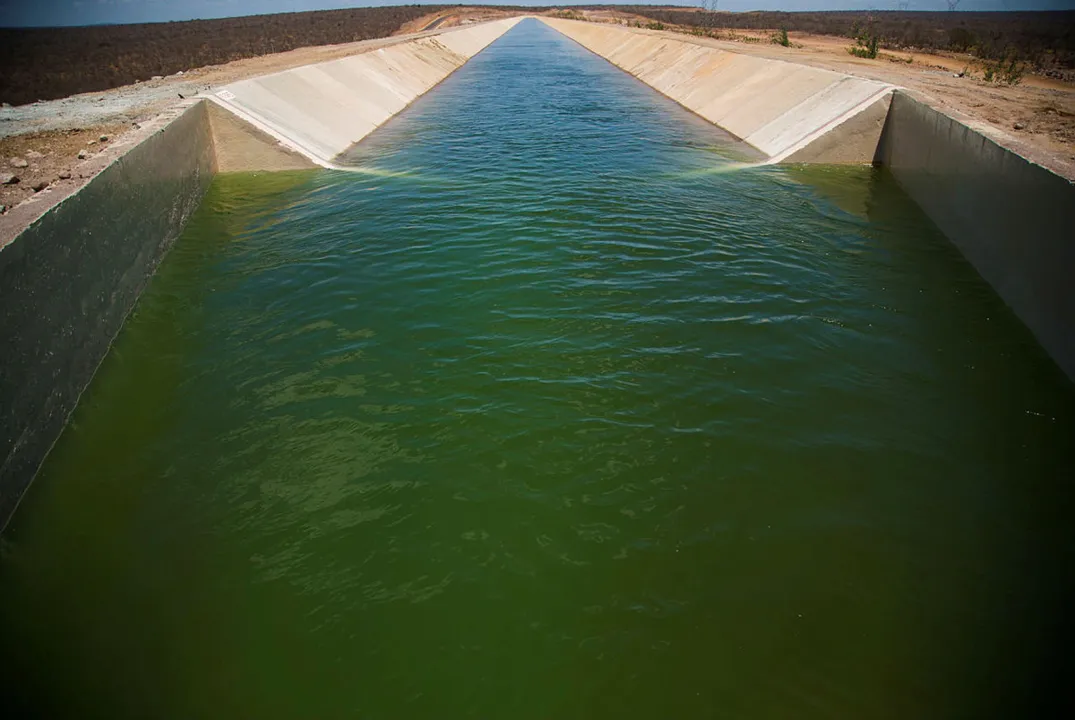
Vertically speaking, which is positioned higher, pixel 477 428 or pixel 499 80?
pixel 499 80

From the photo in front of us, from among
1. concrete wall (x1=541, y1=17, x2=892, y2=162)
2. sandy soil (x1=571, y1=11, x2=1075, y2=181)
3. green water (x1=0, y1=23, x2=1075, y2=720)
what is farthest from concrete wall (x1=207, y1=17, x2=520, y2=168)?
sandy soil (x1=571, y1=11, x2=1075, y2=181)

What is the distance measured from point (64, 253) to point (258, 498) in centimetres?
371

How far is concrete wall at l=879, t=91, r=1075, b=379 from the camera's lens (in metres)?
7.02

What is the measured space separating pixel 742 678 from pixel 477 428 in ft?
10.1

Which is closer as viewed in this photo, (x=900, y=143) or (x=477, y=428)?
(x=477, y=428)

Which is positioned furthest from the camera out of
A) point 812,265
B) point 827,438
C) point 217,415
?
point 812,265

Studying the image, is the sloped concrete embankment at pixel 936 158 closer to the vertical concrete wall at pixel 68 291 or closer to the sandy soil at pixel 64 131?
the vertical concrete wall at pixel 68 291

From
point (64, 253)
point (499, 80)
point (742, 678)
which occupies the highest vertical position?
point (499, 80)

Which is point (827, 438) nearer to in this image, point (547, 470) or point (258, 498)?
point (547, 470)

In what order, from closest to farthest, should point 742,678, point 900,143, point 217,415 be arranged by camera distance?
point 742,678
point 217,415
point 900,143

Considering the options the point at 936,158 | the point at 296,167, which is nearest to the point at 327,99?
the point at 296,167

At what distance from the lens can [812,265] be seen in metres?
9.37

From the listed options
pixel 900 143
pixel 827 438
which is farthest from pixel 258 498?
pixel 900 143

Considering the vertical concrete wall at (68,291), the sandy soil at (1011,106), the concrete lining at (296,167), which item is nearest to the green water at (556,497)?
the vertical concrete wall at (68,291)
